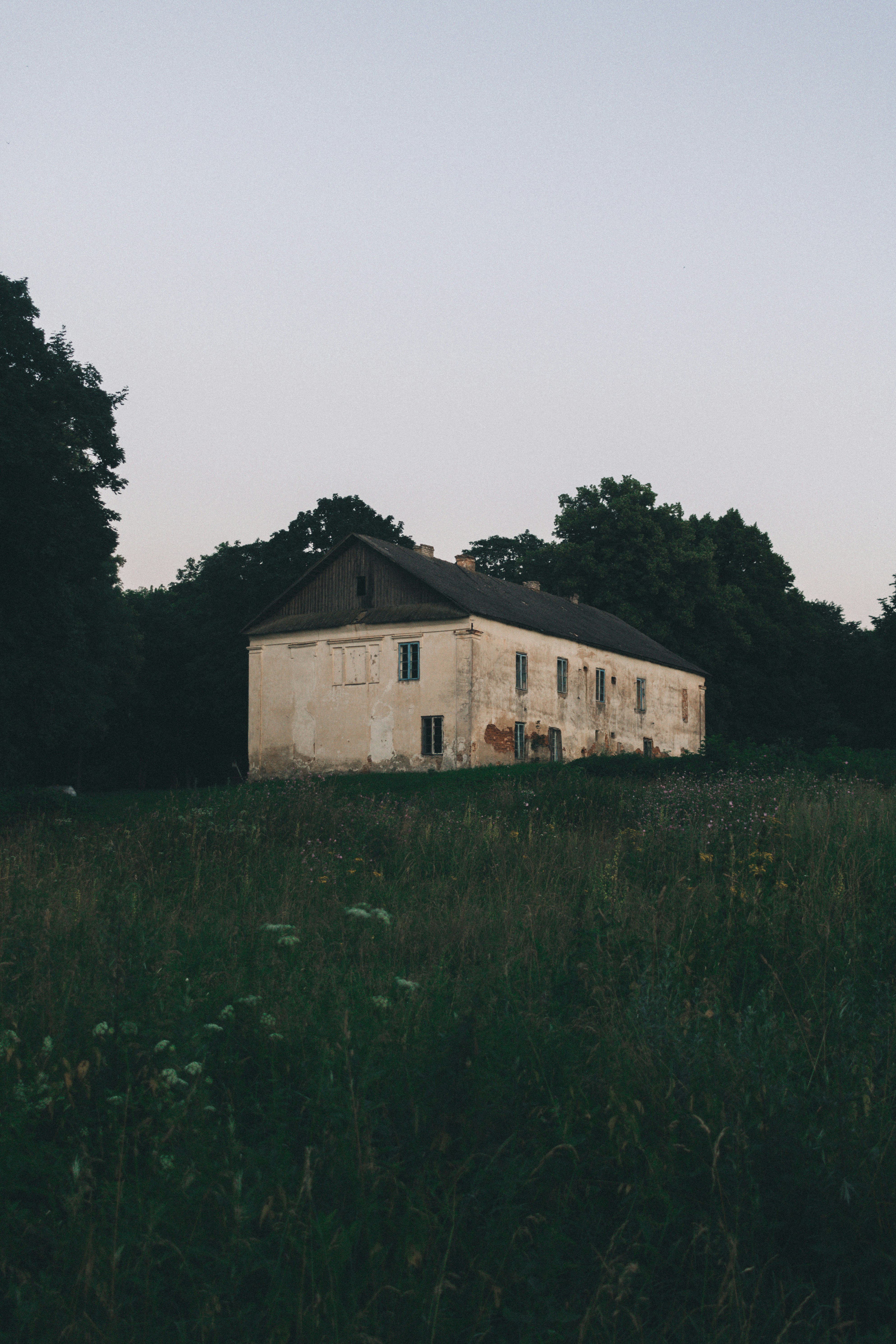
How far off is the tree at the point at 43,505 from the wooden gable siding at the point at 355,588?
9.33 metres

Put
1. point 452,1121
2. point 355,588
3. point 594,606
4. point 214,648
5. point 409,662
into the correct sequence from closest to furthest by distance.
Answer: point 452,1121 < point 409,662 < point 355,588 < point 214,648 < point 594,606

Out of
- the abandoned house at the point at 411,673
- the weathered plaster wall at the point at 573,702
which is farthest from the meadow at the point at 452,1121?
the abandoned house at the point at 411,673

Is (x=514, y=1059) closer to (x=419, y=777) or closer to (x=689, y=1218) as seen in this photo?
(x=689, y=1218)

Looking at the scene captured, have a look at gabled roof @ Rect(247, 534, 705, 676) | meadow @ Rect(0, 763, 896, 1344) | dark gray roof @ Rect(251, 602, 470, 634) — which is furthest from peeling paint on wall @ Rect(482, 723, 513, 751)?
meadow @ Rect(0, 763, 896, 1344)

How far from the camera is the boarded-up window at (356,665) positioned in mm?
38031

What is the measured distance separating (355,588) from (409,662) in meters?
3.77

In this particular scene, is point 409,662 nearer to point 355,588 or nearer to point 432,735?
point 432,735

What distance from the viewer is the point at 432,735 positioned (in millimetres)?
36500

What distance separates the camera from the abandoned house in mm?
36438

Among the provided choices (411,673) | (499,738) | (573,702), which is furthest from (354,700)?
(573,702)

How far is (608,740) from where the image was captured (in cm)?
4356

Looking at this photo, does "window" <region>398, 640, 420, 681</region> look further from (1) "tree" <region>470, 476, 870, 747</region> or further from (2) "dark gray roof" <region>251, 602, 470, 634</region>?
(1) "tree" <region>470, 476, 870, 747</region>

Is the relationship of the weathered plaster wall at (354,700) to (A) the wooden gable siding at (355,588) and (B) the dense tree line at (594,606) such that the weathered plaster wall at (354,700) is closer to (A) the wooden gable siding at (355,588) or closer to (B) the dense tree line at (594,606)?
(A) the wooden gable siding at (355,588)

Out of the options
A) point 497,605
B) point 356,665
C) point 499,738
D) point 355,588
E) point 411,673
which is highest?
point 355,588
